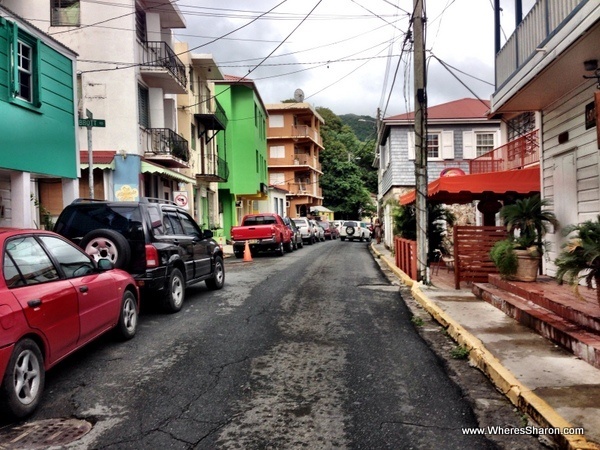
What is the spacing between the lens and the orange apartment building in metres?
55.8

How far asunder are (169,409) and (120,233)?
408 centimetres

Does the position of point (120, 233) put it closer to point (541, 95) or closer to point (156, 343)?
point (156, 343)

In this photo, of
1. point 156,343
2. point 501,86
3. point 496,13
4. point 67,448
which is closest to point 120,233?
point 156,343

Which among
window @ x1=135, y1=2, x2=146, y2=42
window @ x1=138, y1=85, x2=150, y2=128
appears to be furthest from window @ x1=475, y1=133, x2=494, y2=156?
window @ x1=135, y1=2, x2=146, y2=42

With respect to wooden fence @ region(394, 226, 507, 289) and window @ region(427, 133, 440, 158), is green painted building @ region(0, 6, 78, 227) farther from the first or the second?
window @ region(427, 133, 440, 158)

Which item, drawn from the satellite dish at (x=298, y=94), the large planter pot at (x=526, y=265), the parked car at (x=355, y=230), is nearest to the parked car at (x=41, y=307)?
the large planter pot at (x=526, y=265)

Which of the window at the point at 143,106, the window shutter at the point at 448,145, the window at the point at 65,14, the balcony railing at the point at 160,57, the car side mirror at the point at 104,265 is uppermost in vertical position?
the window at the point at 65,14

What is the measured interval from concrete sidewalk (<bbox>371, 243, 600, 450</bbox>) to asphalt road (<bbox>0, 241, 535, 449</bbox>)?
32 cm

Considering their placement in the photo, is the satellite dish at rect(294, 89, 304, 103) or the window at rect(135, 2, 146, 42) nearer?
the window at rect(135, 2, 146, 42)

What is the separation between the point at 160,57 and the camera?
20.7m

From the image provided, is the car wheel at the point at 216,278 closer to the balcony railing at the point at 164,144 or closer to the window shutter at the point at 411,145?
the balcony railing at the point at 164,144

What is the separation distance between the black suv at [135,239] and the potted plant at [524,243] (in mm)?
5586

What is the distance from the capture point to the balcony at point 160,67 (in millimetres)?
19484

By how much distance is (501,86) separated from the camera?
379 inches
